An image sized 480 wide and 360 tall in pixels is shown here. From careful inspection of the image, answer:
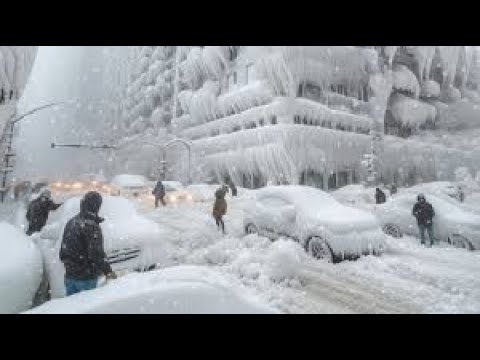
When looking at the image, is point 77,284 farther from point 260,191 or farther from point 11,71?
point 11,71

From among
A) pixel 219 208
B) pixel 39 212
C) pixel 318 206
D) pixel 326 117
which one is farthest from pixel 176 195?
pixel 318 206

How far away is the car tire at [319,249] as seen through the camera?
6.85 meters

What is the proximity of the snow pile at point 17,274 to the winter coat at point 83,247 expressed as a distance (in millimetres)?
494

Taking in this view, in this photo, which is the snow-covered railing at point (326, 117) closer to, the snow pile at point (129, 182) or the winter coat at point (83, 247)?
the snow pile at point (129, 182)

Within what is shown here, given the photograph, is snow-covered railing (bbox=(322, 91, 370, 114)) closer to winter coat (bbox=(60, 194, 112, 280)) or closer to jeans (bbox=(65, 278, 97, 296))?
winter coat (bbox=(60, 194, 112, 280))

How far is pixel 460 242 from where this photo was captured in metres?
8.57

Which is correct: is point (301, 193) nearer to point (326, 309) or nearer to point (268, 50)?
point (326, 309)

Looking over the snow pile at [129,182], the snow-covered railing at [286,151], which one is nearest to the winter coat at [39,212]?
the snow-covered railing at [286,151]

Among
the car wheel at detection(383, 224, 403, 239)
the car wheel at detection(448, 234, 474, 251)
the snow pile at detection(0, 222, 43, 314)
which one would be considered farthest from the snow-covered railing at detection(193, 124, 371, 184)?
the snow pile at detection(0, 222, 43, 314)

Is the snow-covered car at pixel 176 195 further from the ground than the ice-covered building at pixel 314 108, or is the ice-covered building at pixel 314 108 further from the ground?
the ice-covered building at pixel 314 108

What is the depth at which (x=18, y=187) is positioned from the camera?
2430 cm

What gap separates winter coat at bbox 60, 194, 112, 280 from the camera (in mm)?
3656
